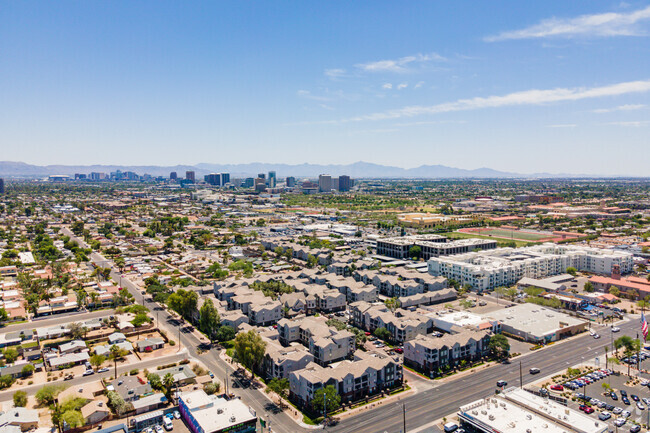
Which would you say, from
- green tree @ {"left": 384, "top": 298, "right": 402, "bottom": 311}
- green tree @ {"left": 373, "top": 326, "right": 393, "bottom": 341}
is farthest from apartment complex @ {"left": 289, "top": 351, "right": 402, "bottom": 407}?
green tree @ {"left": 384, "top": 298, "right": 402, "bottom": 311}

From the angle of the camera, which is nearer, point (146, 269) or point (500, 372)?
point (500, 372)

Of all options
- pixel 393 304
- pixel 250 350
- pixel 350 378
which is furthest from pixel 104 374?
pixel 393 304

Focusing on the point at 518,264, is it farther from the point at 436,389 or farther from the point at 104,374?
the point at 104,374

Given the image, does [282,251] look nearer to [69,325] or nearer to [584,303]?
[69,325]

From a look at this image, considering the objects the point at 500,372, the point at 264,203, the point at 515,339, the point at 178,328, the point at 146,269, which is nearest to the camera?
the point at 500,372

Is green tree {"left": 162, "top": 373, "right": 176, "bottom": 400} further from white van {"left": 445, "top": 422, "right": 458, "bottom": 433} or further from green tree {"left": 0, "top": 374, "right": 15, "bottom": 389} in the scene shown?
white van {"left": 445, "top": 422, "right": 458, "bottom": 433}

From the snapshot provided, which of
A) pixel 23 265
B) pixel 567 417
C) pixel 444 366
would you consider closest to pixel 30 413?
pixel 444 366
